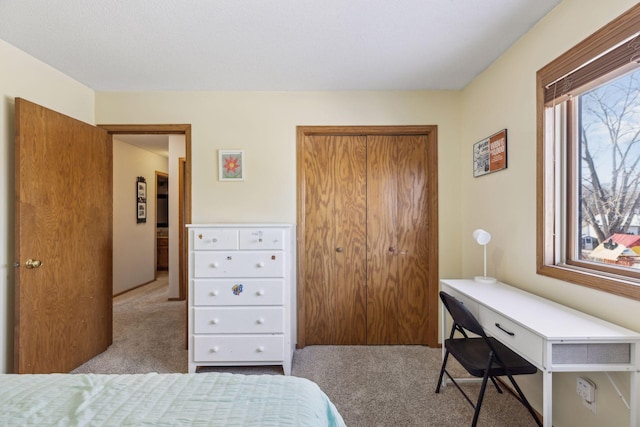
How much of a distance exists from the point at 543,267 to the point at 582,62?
1.11 meters

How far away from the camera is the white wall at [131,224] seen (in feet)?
A: 15.2

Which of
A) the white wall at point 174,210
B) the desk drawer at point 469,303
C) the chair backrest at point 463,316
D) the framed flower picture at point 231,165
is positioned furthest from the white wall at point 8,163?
the desk drawer at point 469,303

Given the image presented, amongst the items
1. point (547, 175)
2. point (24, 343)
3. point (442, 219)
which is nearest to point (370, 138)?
point (442, 219)

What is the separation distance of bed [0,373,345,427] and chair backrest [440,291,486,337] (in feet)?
2.99

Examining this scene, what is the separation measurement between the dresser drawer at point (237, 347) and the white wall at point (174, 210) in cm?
218

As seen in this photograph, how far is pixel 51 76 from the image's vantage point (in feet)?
7.63

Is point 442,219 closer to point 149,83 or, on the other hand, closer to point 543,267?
point 543,267

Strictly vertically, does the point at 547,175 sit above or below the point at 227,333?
above

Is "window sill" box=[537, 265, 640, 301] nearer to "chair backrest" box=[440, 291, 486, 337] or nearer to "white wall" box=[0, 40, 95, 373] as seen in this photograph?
"chair backrest" box=[440, 291, 486, 337]

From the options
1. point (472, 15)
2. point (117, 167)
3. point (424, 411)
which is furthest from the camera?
point (117, 167)

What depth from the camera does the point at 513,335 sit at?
55.3 inches

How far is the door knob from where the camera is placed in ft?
6.50

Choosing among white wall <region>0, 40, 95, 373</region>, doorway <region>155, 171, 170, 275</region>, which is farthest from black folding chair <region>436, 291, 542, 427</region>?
doorway <region>155, 171, 170, 275</region>

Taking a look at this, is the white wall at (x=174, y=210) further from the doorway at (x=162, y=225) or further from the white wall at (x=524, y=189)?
the white wall at (x=524, y=189)
